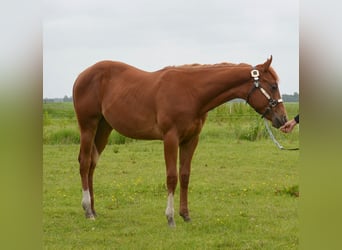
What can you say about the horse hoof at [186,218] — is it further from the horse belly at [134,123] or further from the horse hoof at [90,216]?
the horse hoof at [90,216]

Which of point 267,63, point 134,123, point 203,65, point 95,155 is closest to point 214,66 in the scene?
point 203,65

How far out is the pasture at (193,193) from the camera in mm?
4609

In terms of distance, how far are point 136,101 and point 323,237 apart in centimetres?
418

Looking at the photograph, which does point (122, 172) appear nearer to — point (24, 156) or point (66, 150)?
point (66, 150)

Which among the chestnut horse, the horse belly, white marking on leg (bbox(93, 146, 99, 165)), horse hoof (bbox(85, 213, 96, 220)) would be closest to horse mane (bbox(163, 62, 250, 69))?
the chestnut horse

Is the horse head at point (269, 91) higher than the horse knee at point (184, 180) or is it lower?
higher

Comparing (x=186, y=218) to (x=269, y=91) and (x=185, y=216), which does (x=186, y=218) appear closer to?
(x=185, y=216)

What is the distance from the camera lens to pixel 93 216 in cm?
549

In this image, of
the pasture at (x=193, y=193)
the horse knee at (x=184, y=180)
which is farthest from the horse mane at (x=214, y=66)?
the horse knee at (x=184, y=180)

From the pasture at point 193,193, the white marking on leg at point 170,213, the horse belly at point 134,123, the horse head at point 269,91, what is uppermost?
the horse head at point 269,91

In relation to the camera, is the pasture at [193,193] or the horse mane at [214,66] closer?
the pasture at [193,193]

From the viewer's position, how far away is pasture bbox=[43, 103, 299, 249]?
15.1ft

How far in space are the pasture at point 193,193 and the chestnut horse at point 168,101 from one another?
13.9 inches

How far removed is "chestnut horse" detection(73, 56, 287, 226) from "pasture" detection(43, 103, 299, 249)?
354 mm
